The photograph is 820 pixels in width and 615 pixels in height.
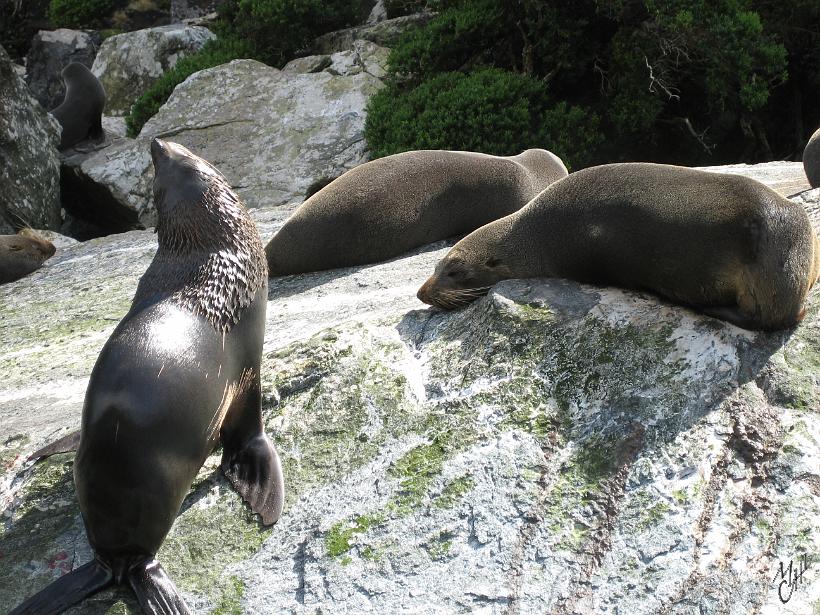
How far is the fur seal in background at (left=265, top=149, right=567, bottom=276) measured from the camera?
6801 mm

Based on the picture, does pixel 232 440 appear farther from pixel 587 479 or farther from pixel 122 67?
pixel 122 67

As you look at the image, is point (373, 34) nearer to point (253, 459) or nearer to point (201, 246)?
point (201, 246)

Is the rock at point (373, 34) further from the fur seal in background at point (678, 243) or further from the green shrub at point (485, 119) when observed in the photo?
the fur seal in background at point (678, 243)

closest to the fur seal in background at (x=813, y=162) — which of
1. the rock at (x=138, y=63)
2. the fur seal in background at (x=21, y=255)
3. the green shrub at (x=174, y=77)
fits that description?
the fur seal in background at (x=21, y=255)

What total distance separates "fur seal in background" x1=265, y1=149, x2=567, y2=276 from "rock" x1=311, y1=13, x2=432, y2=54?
272 inches

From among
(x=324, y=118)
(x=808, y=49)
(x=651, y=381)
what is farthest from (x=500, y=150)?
(x=651, y=381)

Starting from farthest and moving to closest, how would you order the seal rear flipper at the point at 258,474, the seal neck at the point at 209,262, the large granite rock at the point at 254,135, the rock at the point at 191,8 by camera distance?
the rock at the point at 191,8
the large granite rock at the point at 254,135
the seal neck at the point at 209,262
the seal rear flipper at the point at 258,474

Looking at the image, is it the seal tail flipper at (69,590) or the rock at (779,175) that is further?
the rock at (779,175)

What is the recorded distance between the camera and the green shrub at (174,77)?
14844mm

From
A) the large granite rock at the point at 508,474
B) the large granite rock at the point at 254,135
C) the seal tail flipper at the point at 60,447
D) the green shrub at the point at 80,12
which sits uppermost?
the green shrub at the point at 80,12

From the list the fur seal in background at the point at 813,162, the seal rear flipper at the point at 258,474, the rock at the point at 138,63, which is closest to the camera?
the seal rear flipper at the point at 258,474

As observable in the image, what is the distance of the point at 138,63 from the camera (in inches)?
676

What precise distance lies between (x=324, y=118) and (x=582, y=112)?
12.0 feet

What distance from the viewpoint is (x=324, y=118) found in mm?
12477
